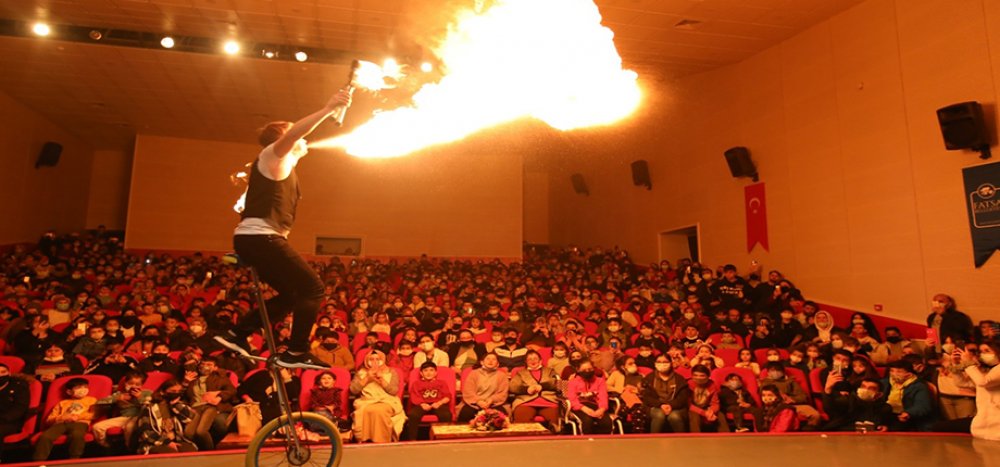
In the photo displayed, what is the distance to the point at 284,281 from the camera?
148 inches

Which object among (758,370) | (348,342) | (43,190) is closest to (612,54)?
(758,370)

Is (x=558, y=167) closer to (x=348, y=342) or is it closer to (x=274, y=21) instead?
(x=274, y=21)

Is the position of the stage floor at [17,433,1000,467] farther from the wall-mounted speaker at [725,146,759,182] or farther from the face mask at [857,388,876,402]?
the wall-mounted speaker at [725,146,759,182]

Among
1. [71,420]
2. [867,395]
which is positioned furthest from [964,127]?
[71,420]

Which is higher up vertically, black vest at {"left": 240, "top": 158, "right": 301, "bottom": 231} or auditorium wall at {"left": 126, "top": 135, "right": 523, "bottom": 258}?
auditorium wall at {"left": 126, "top": 135, "right": 523, "bottom": 258}

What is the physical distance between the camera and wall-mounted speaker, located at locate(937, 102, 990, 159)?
9.07m

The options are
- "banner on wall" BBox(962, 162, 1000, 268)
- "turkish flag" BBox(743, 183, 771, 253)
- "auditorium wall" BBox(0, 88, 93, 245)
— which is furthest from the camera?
"auditorium wall" BBox(0, 88, 93, 245)

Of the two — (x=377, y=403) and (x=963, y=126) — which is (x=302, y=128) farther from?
(x=963, y=126)

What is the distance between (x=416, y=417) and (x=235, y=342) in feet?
12.7

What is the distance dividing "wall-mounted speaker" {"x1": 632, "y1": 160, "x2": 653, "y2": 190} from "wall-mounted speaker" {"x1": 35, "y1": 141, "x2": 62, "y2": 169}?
16495 millimetres

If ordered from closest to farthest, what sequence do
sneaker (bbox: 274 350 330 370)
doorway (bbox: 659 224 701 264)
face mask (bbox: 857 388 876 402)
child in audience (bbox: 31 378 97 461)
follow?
sneaker (bbox: 274 350 330 370) < child in audience (bbox: 31 378 97 461) < face mask (bbox: 857 388 876 402) < doorway (bbox: 659 224 701 264)

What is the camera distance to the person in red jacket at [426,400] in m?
7.37

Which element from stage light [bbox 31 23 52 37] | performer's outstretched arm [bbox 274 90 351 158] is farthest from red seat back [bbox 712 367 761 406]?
stage light [bbox 31 23 52 37]

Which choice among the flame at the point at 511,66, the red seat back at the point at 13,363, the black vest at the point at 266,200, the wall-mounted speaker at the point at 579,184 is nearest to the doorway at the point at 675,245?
the wall-mounted speaker at the point at 579,184
